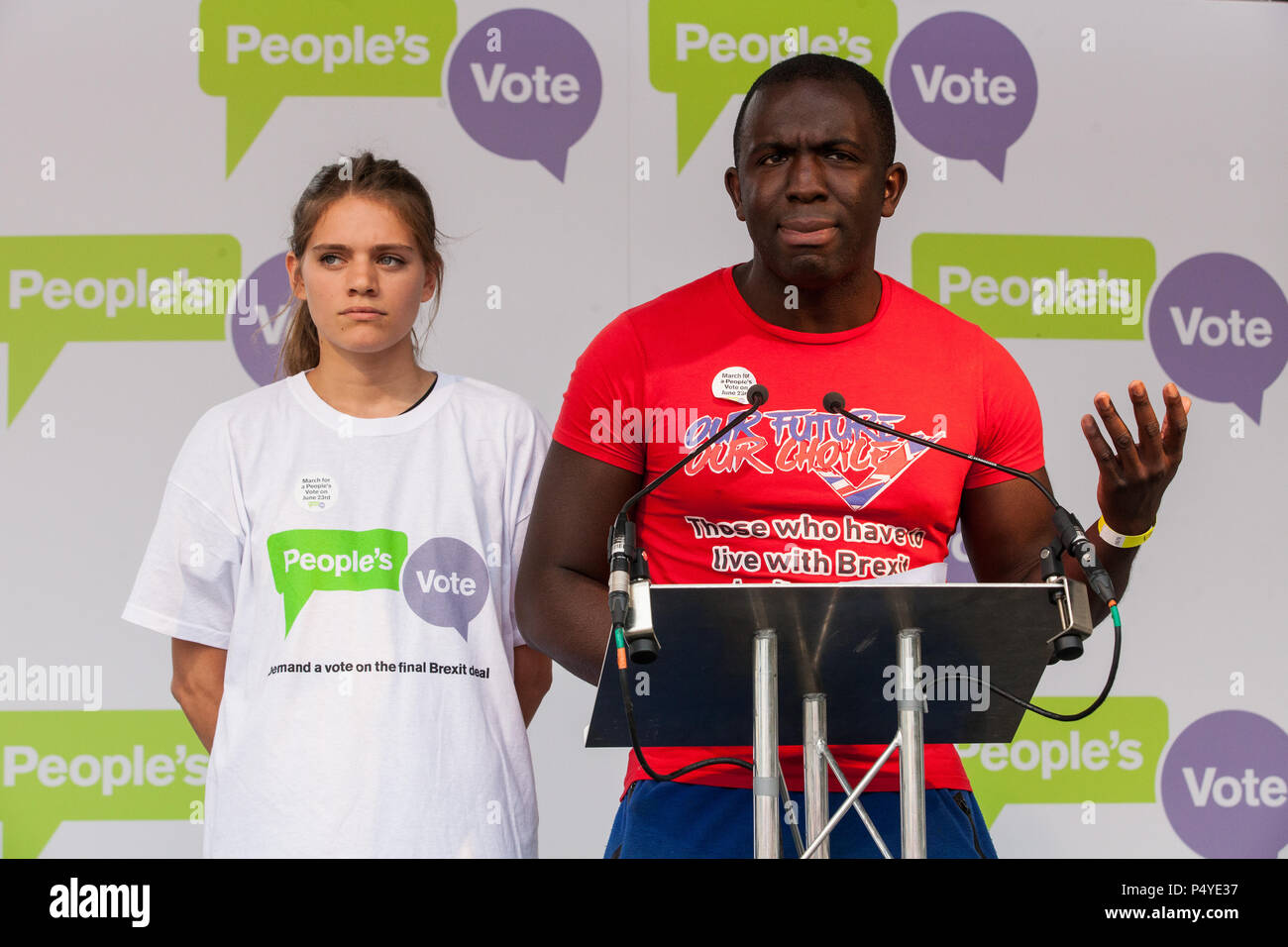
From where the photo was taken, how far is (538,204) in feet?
11.8

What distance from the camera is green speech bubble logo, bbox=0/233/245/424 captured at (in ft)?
11.5

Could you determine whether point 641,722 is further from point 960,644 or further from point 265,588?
point 265,588

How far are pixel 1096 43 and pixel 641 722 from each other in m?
2.68

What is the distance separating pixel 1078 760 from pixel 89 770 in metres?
2.50

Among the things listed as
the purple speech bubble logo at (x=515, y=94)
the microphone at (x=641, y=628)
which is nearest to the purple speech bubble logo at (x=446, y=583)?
the microphone at (x=641, y=628)

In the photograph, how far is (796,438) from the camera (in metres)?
2.41

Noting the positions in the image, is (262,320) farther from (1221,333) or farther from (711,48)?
(1221,333)

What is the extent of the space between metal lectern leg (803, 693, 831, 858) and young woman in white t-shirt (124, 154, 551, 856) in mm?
839

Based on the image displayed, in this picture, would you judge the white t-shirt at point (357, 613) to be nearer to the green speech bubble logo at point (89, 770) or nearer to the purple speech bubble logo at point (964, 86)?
the green speech bubble logo at point (89, 770)

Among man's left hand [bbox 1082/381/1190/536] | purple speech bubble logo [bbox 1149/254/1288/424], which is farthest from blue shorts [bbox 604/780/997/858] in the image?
purple speech bubble logo [bbox 1149/254/1288/424]

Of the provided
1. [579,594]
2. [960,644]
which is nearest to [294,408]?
[579,594]

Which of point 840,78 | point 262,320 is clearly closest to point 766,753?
point 840,78

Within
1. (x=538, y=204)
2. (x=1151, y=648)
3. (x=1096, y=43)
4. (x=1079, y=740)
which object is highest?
(x=1096, y=43)

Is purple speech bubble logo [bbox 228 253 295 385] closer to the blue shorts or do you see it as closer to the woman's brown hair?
the woman's brown hair
